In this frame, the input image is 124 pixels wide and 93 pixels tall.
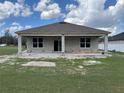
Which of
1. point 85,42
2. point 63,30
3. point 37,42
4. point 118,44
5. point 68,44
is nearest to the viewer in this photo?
point 63,30

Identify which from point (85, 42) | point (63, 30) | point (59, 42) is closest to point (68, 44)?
point (59, 42)

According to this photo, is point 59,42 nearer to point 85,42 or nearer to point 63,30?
point 63,30

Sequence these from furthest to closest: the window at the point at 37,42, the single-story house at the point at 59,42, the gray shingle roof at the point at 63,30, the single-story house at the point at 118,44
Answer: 1. the single-story house at the point at 118,44
2. the window at the point at 37,42
3. the single-story house at the point at 59,42
4. the gray shingle roof at the point at 63,30

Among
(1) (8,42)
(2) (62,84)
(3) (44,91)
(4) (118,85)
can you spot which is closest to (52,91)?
(3) (44,91)

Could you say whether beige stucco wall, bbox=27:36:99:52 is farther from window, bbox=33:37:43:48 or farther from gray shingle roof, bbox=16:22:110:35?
gray shingle roof, bbox=16:22:110:35

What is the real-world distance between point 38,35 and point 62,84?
19.9 metres

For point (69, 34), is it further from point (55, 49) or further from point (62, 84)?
point (62, 84)

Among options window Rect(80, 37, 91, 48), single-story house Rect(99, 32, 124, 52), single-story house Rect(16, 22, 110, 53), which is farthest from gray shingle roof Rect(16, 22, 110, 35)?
single-story house Rect(99, 32, 124, 52)

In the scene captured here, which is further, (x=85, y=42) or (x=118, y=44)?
(x=118, y=44)

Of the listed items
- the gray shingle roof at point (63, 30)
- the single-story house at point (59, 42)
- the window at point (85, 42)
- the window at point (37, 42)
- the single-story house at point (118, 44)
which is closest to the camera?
the gray shingle roof at point (63, 30)

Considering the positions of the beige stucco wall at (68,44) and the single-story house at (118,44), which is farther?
the single-story house at (118,44)

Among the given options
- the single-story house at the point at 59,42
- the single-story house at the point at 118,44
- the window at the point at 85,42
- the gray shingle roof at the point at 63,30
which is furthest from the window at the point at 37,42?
the single-story house at the point at 118,44

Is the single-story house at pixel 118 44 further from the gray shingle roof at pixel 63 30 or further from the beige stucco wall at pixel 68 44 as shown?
the gray shingle roof at pixel 63 30

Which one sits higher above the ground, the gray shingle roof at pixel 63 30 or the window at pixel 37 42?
the gray shingle roof at pixel 63 30
